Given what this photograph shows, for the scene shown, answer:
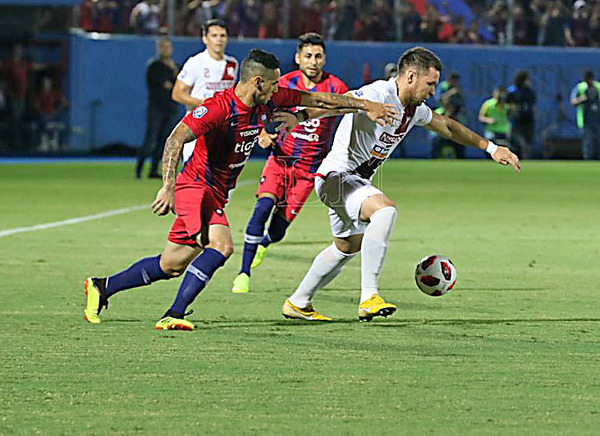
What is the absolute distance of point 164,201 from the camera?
23.7 feet

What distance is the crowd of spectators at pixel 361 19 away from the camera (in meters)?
33.2

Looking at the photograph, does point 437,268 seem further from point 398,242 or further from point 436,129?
point 398,242

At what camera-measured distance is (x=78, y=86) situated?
34219mm

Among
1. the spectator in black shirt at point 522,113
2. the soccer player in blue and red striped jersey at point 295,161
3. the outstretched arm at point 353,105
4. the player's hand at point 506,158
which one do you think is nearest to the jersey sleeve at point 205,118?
the outstretched arm at point 353,105

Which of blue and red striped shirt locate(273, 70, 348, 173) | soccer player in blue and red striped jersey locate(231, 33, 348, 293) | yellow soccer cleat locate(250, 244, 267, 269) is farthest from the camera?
blue and red striped shirt locate(273, 70, 348, 173)

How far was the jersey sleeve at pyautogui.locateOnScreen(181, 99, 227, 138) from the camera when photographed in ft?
25.1

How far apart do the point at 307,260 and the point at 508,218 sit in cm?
554

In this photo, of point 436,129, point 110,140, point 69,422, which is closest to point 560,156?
point 110,140

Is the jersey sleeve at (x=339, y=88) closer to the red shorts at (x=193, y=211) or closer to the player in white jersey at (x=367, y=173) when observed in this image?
the player in white jersey at (x=367, y=173)

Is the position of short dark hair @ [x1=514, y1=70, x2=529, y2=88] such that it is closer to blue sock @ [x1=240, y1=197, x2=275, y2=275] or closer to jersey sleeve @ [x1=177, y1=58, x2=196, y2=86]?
jersey sleeve @ [x1=177, y1=58, x2=196, y2=86]

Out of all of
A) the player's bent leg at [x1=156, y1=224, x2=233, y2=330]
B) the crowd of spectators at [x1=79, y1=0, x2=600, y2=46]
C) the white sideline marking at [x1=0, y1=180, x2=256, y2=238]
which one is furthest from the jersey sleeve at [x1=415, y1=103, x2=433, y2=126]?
the crowd of spectators at [x1=79, y1=0, x2=600, y2=46]

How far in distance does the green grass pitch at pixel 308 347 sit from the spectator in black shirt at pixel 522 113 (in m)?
19.5

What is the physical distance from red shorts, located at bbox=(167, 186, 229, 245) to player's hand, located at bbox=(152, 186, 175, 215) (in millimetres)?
523

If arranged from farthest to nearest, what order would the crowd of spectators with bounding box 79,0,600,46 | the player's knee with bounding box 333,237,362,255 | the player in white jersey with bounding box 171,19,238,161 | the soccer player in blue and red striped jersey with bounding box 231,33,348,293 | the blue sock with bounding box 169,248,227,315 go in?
the crowd of spectators with bounding box 79,0,600,46, the player in white jersey with bounding box 171,19,238,161, the soccer player in blue and red striped jersey with bounding box 231,33,348,293, the player's knee with bounding box 333,237,362,255, the blue sock with bounding box 169,248,227,315
